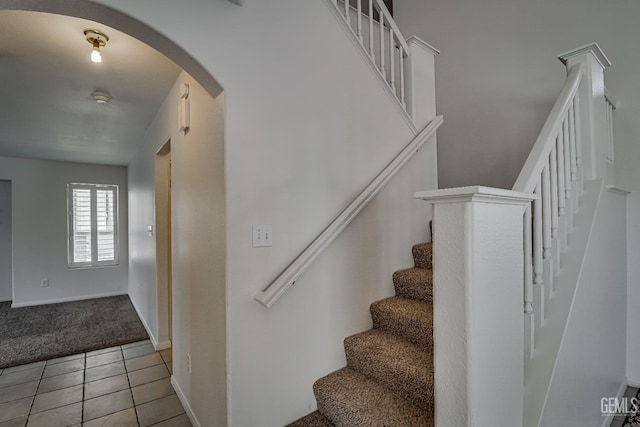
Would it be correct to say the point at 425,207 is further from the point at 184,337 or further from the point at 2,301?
the point at 2,301

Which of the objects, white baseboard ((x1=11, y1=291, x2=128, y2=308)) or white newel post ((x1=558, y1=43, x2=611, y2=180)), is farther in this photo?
white baseboard ((x1=11, y1=291, x2=128, y2=308))

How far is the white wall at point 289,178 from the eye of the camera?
1.44m

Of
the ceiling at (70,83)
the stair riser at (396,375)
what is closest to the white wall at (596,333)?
the stair riser at (396,375)

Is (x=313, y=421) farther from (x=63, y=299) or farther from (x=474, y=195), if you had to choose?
Answer: (x=63, y=299)

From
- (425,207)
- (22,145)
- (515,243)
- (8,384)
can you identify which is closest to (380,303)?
(425,207)

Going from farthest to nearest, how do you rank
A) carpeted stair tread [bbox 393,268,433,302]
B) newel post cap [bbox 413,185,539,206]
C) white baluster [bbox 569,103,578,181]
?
carpeted stair tread [bbox 393,268,433,302] < white baluster [bbox 569,103,578,181] < newel post cap [bbox 413,185,539,206]

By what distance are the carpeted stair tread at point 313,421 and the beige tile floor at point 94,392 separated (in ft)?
3.23

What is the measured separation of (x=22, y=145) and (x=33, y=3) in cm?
427

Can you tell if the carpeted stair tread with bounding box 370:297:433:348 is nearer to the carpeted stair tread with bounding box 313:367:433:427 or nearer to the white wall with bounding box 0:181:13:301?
the carpeted stair tread with bounding box 313:367:433:427

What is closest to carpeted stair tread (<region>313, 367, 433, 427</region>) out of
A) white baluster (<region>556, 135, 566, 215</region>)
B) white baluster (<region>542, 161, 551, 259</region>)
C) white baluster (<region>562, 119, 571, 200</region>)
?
white baluster (<region>542, 161, 551, 259</region>)

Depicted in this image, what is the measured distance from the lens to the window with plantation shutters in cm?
536

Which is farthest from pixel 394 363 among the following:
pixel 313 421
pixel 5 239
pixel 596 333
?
pixel 5 239

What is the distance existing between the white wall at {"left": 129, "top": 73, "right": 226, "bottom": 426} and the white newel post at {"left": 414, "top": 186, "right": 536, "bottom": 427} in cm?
99

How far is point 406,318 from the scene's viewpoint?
68.5 inches
